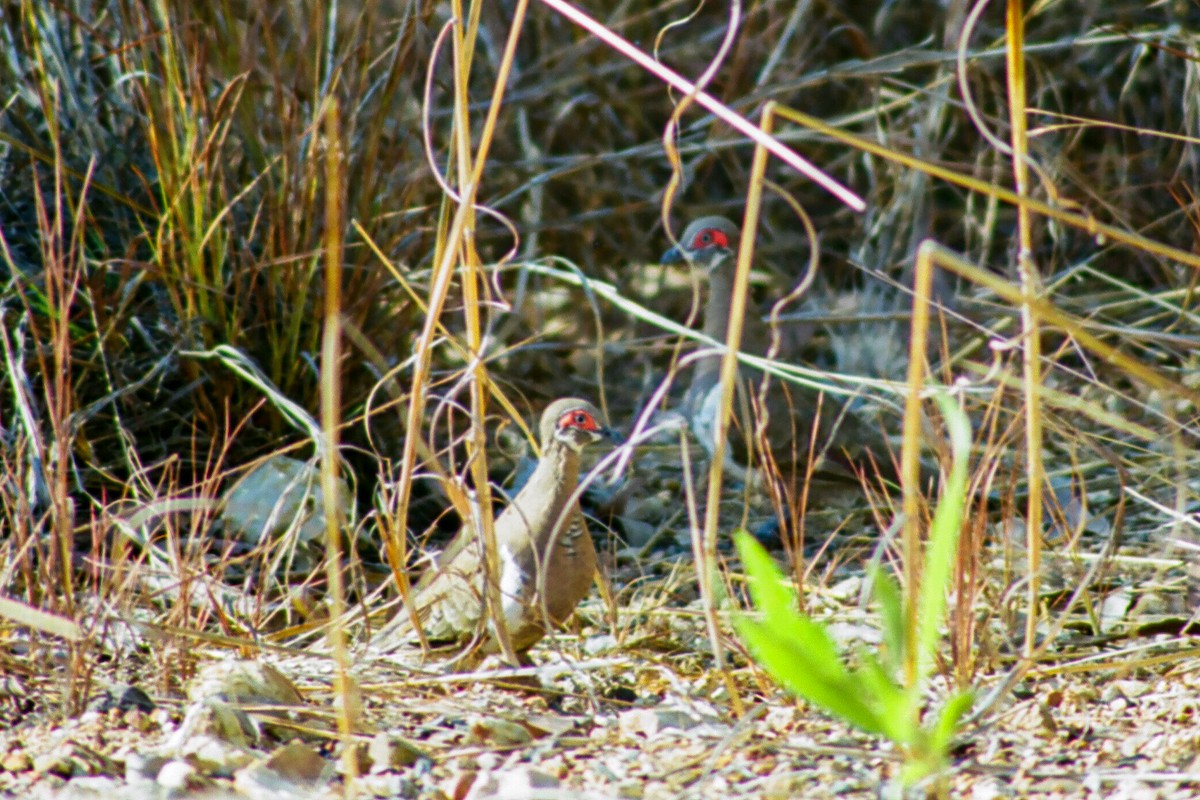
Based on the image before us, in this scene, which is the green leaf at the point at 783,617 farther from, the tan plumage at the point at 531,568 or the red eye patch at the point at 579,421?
the red eye patch at the point at 579,421

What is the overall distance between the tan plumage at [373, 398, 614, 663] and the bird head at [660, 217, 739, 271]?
1.63 meters

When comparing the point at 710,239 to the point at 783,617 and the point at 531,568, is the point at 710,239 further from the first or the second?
the point at 783,617

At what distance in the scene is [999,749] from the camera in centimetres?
229

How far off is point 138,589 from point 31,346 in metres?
0.69

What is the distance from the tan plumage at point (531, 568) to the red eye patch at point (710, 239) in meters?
1.64

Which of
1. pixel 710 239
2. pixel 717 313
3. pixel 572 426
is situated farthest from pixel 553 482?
pixel 710 239

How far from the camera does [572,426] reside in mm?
3078

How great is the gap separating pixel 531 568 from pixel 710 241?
1985 millimetres

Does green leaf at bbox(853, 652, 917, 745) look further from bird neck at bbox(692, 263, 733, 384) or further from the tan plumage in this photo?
bird neck at bbox(692, 263, 733, 384)

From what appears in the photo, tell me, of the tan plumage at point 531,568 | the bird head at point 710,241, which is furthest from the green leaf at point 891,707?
the bird head at point 710,241

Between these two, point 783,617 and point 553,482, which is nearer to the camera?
point 783,617

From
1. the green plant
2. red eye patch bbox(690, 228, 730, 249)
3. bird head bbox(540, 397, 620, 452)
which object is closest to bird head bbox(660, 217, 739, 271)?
red eye patch bbox(690, 228, 730, 249)

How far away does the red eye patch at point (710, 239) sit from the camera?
4.61 m

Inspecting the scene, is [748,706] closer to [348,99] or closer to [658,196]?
[348,99]
